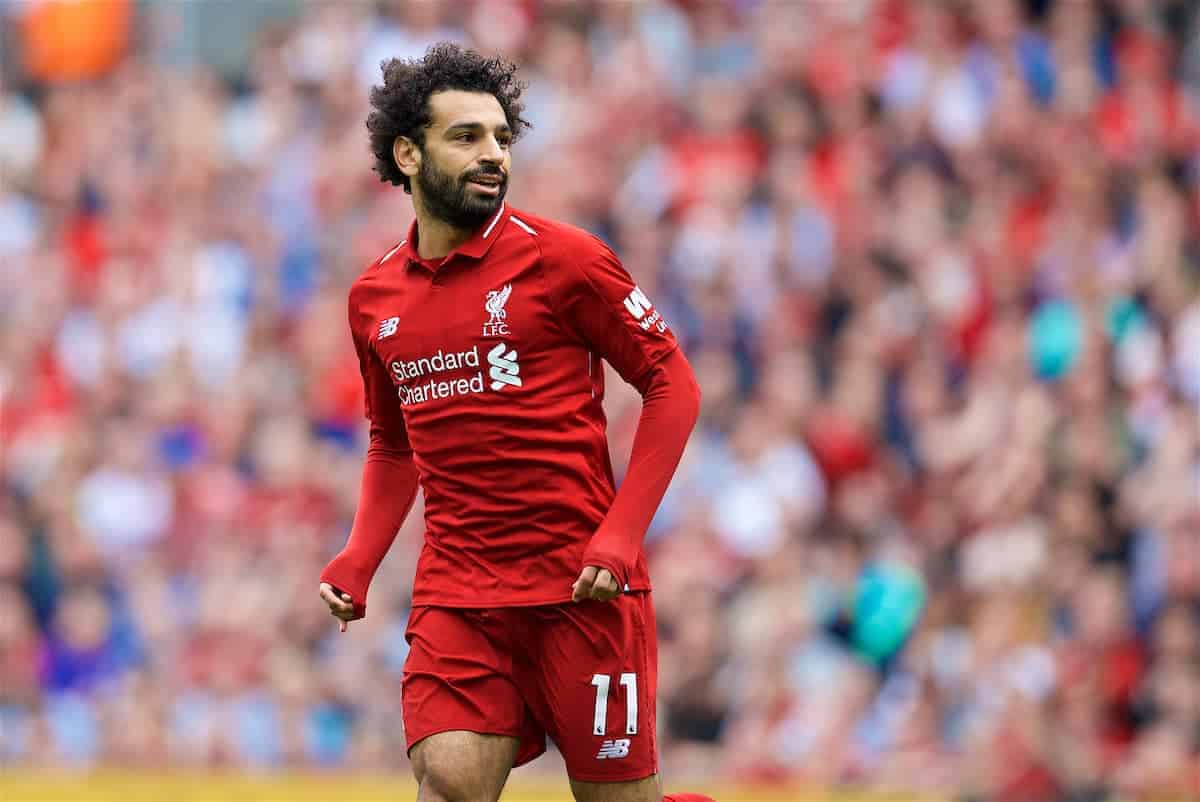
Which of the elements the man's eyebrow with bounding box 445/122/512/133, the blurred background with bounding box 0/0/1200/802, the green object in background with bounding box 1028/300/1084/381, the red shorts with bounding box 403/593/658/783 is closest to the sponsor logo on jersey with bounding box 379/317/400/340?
the man's eyebrow with bounding box 445/122/512/133

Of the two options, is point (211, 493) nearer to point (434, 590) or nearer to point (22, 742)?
point (22, 742)

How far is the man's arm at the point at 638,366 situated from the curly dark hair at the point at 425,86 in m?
0.59

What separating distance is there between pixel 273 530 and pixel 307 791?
271cm

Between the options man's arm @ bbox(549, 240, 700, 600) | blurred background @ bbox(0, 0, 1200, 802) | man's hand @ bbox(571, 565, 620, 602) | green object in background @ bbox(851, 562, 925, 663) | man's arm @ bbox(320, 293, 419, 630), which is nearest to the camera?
man's hand @ bbox(571, 565, 620, 602)

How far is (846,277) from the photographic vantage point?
1220 centimetres

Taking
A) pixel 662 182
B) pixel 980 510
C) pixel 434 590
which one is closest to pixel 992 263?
pixel 980 510

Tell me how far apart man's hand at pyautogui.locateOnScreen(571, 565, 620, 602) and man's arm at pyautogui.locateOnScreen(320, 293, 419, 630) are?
2.76 ft

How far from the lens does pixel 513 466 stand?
593cm

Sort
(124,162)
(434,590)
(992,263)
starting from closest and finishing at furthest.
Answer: (434,590) → (992,263) → (124,162)

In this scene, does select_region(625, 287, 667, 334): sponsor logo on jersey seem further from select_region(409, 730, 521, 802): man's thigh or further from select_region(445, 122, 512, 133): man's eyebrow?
select_region(409, 730, 521, 802): man's thigh

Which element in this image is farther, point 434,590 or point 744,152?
point 744,152

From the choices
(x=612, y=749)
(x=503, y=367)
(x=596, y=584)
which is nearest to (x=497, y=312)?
(x=503, y=367)

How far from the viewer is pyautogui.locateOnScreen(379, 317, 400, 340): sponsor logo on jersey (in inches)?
238

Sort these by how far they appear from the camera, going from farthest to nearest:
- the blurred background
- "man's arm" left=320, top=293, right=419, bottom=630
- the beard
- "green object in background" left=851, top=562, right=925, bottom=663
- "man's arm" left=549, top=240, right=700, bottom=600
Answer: "green object in background" left=851, top=562, right=925, bottom=663 → the blurred background → "man's arm" left=320, top=293, right=419, bottom=630 → the beard → "man's arm" left=549, top=240, right=700, bottom=600
